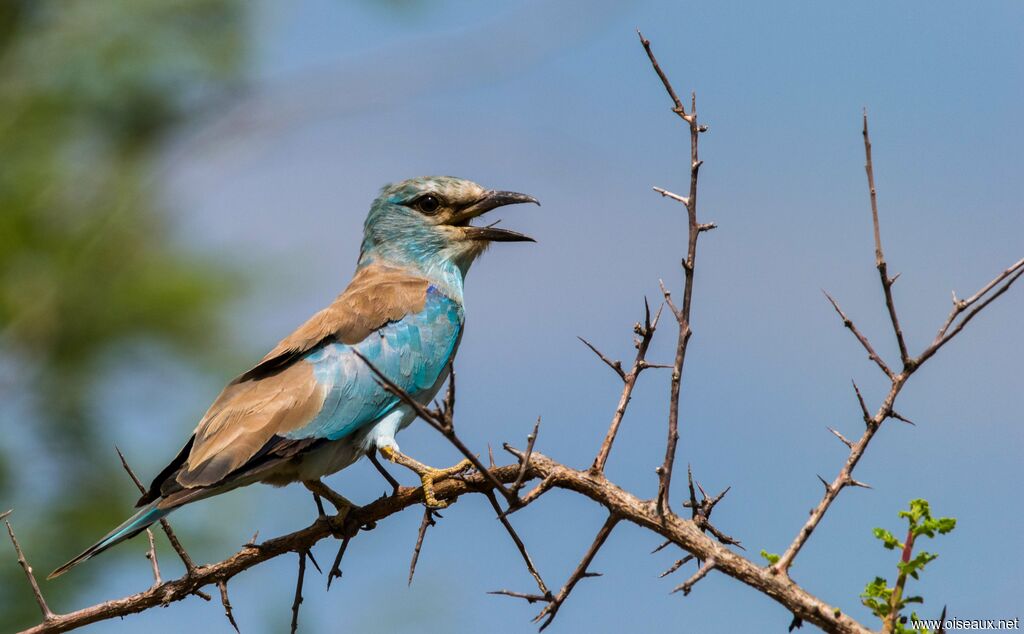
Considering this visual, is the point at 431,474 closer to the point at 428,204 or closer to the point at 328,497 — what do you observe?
the point at 328,497

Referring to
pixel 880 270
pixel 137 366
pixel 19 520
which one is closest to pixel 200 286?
pixel 137 366

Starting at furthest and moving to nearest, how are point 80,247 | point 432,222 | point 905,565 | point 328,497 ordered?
point 80,247
point 432,222
point 328,497
point 905,565

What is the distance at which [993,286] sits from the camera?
3.31 m

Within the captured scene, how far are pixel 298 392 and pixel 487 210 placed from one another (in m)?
1.56

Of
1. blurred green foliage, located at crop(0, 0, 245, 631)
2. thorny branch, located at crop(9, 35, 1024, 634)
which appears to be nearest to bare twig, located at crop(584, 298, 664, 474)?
thorny branch, located at crop(9, 35, 1024, 634)

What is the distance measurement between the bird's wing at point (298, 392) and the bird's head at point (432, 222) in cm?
44

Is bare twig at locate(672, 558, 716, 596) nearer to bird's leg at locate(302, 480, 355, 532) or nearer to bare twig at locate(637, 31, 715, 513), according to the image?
bare twig at locate(637, 31, 715, 513)

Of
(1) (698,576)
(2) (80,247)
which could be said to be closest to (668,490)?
(1) (698,576)

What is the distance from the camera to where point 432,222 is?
6105 millimetres

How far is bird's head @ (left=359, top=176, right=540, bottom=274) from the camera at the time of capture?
6023 mm

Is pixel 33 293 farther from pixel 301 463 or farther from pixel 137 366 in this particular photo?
pixel 301 463

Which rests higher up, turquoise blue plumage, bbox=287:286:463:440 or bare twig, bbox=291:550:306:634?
turquoise blue plumage, bbox=287:286:463:440

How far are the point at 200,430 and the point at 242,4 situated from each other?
10.8m

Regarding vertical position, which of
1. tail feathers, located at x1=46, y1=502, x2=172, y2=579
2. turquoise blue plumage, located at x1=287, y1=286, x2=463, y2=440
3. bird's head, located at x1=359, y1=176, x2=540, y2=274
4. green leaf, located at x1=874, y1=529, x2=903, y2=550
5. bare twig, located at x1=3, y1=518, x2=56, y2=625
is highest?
bird's head, located at x1=359, y1=176, x2=540, y2=274
